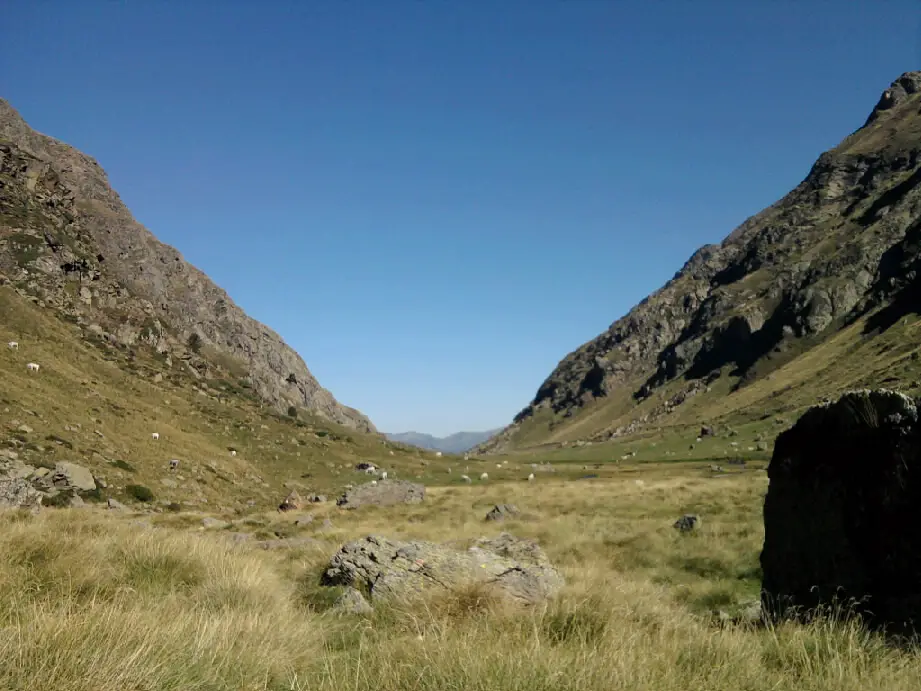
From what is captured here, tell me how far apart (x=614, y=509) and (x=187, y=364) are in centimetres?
6590

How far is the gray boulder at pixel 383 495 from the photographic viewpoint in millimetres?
32406

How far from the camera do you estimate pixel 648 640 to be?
4.61 metres

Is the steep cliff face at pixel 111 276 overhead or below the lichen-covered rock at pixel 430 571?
overhead

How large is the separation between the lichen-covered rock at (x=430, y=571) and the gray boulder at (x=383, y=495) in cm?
2227

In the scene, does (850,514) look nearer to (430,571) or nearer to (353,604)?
(430,571)

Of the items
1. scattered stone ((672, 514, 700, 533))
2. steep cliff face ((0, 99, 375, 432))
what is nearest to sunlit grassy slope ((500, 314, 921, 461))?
scattered stone ((672, 514, 700, 533))

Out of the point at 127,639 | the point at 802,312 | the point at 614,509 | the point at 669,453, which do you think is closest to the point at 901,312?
the point at 802,312

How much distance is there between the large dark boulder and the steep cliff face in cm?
6135

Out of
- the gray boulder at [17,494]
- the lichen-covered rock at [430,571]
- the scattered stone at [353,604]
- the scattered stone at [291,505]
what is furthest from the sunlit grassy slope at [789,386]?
the scattered stone at [353,604]

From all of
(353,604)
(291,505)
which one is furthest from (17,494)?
(353,604)

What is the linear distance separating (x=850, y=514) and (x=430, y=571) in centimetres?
578

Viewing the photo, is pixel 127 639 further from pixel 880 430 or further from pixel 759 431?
pixel 759 431

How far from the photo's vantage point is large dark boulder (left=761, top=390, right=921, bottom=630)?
6.59 m

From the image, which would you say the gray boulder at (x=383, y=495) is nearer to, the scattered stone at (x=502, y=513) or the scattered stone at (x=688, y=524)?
the scattered stone at (x=502, y=513)
